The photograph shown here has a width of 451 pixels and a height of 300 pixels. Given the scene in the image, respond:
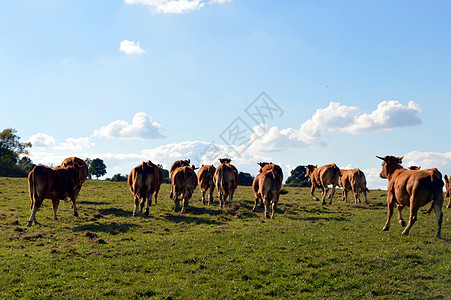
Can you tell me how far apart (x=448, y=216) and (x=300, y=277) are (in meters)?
15.2

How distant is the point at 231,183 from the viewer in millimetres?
26500

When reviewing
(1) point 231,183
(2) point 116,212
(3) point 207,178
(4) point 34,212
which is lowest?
(2) point 116,212

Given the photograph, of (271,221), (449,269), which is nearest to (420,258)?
(449,269)

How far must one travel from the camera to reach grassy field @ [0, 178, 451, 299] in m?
11.3

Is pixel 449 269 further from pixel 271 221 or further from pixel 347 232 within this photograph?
pixel 271 221

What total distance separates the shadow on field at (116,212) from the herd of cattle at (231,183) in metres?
0.86

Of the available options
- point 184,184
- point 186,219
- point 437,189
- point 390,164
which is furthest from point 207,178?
point 437,189

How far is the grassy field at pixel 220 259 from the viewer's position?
1130 centimetres

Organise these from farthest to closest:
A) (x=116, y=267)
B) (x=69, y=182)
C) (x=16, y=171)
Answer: (x=16, y=171) < (x=69, y=182) < (x=116, y=267)

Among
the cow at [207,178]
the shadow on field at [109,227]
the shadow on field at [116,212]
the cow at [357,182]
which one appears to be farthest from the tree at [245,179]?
the shadow on field at [109,227]

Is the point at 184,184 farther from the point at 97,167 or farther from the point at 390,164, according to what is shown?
the point at 97,167

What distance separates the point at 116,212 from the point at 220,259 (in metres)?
12.3

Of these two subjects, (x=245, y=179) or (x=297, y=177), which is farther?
(x=297, y=177)

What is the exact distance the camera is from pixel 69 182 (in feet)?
70.8
